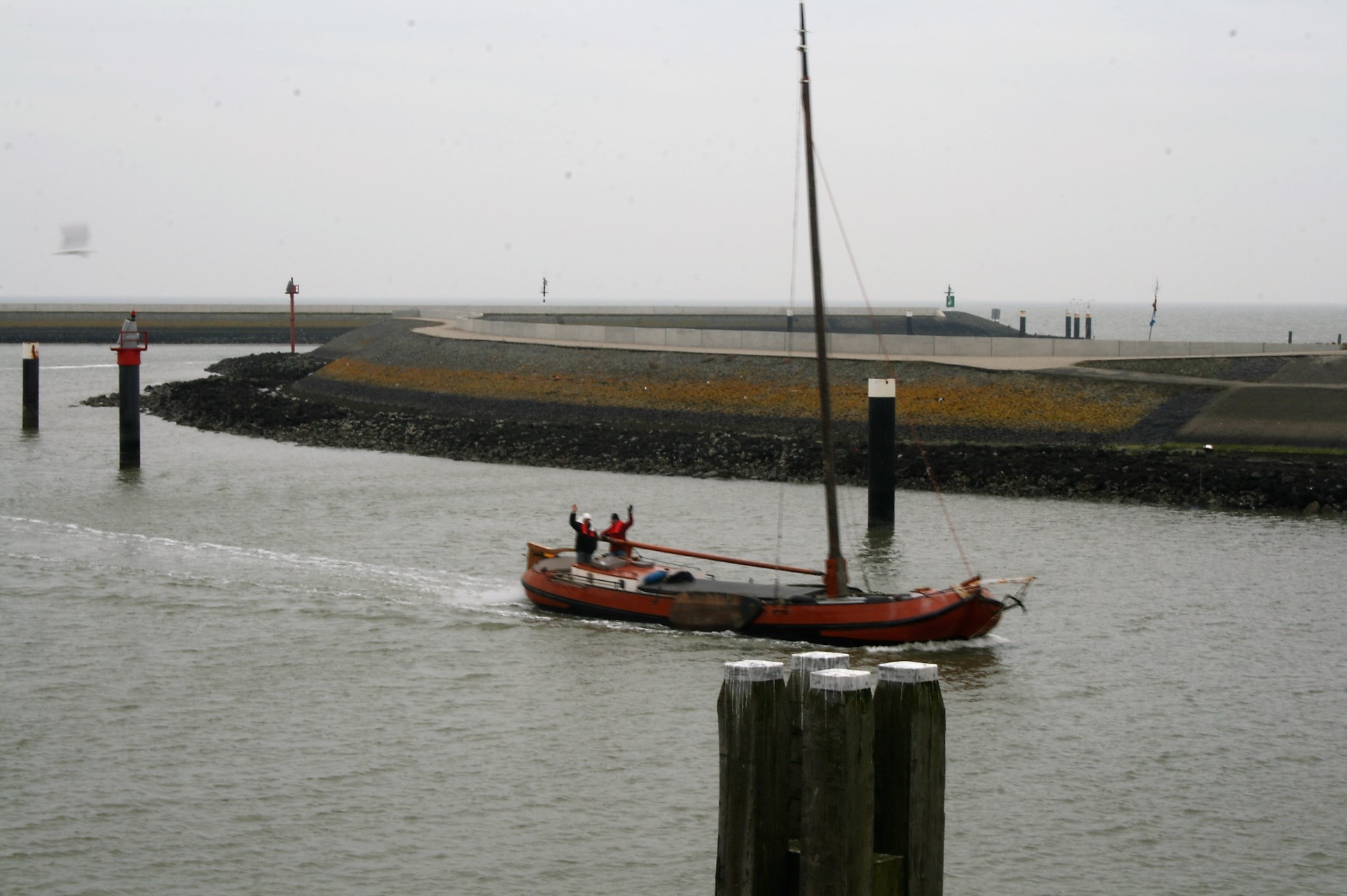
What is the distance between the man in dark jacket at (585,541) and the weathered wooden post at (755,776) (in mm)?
15243

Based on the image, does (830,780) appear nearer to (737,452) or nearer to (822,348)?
(822,348)

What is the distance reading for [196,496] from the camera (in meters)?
36.1

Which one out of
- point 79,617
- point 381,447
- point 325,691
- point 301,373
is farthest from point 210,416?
point 325,691

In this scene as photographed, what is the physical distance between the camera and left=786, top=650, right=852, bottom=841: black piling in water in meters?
8.95

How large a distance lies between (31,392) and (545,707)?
3711 centimetres

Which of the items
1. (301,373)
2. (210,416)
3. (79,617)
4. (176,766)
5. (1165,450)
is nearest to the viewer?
(176,766)

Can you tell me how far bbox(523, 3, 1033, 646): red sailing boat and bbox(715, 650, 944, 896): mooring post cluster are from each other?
486 inches

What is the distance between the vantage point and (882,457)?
3139cm

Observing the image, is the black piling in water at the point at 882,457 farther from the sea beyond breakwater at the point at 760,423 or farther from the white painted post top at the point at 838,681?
the white painted post top at the point at 838,681

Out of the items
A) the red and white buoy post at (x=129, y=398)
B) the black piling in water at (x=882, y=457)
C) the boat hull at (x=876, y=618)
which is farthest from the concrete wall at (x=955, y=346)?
the boat hull at (x=876, y=618)

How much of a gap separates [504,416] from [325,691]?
3085cm

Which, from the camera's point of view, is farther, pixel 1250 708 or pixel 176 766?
pixel 1250 708

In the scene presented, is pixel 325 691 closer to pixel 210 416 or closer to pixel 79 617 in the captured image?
pixel 79 617

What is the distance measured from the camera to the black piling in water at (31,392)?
163 feet
